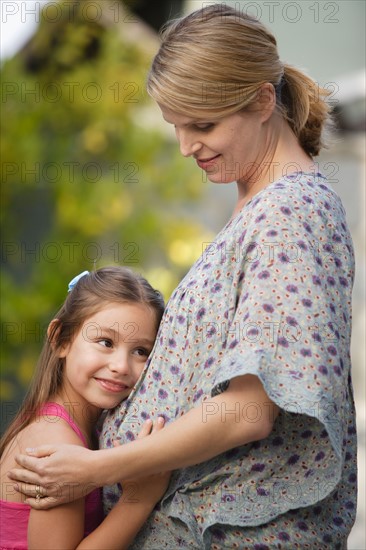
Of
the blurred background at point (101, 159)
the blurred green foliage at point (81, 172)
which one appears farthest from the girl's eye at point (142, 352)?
the blurred green foliage at point (81, 172)

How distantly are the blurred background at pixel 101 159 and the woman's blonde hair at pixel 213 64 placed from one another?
123 inches

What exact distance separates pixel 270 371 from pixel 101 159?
166 inches

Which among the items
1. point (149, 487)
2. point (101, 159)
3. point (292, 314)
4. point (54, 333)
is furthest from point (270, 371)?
point (101, 159)

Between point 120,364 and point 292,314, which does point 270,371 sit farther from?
point 120,364

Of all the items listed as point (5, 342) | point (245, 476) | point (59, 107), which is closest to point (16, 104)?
point (59, 107)

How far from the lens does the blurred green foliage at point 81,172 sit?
18.1 ft

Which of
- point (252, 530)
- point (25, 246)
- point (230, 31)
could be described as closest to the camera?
point (252, 530)

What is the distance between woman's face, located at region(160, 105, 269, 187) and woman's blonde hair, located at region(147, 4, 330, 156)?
1.2 inches

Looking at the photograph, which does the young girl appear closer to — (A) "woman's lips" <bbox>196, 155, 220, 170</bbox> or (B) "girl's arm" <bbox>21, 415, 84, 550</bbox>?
(B) "girl's arm" <bbox>21, 415, 84, 550</bbox>

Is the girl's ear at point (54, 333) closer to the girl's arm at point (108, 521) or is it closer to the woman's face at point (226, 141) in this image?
the girl's arm at point (108, 521)

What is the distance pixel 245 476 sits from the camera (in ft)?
6.39

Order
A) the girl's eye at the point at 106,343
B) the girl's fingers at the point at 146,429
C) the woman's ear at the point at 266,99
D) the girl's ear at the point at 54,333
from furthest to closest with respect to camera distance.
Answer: the girl's ear at the point at 54,333 < the girl's eye at the point at 106,343 < the woman's ear at the point at 266,99 < the girl's fingers at the point at 146,429

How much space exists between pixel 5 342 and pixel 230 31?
12.5 feet

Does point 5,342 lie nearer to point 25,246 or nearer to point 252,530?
point 25,246
